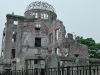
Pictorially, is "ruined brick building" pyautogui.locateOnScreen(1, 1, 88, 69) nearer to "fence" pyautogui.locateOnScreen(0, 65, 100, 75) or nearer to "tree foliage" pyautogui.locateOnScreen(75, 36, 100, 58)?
"tree foliage" pyautogui.locateOnScreen(75, 36, 100, 58)

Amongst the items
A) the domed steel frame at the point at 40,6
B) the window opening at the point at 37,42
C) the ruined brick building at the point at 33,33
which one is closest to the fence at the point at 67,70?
the ruined brick building at the point at 33,33

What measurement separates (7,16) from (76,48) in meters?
12.6

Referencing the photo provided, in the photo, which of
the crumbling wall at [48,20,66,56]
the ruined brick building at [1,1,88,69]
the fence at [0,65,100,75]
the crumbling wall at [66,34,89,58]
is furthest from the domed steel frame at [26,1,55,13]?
the fence at [0,65,100,75]

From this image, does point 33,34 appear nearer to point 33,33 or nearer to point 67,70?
point 33,33

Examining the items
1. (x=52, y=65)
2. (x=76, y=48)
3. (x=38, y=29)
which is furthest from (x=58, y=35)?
(x=52, y=65)

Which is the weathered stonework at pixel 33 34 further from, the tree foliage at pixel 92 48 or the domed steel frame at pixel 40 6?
the tree foliage at pixel 92 48

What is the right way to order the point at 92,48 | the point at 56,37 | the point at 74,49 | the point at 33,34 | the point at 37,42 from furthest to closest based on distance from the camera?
1. the point at 92,48
2. the point at 37,42
3. the point at 33,34
4. the point at 56,37
5. the point at 74,49

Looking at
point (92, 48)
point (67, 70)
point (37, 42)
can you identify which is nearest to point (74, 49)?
point (37, 42)

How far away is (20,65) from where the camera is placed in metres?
15.2

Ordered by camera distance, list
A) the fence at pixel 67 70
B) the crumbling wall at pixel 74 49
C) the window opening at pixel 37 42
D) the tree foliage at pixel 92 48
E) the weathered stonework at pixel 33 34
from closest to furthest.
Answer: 1. the fence at pixel 67 70
2. the crumbling wall at pixel 74 49
3. the weathered stonework at pixel 33 34
4. the window opening at pixel 37 42
5. the tree foliage at pixel 92 48

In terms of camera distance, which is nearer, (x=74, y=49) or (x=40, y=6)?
(x=74, y=49)

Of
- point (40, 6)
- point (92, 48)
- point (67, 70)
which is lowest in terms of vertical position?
point (67, 70)

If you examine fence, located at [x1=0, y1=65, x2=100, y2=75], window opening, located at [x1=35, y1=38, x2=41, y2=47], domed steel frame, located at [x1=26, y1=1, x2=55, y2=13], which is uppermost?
domed steel frame, located at [x1=26, y1=1, x2=55, y2=13]

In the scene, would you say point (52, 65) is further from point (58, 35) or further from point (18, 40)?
point (18, 40)
